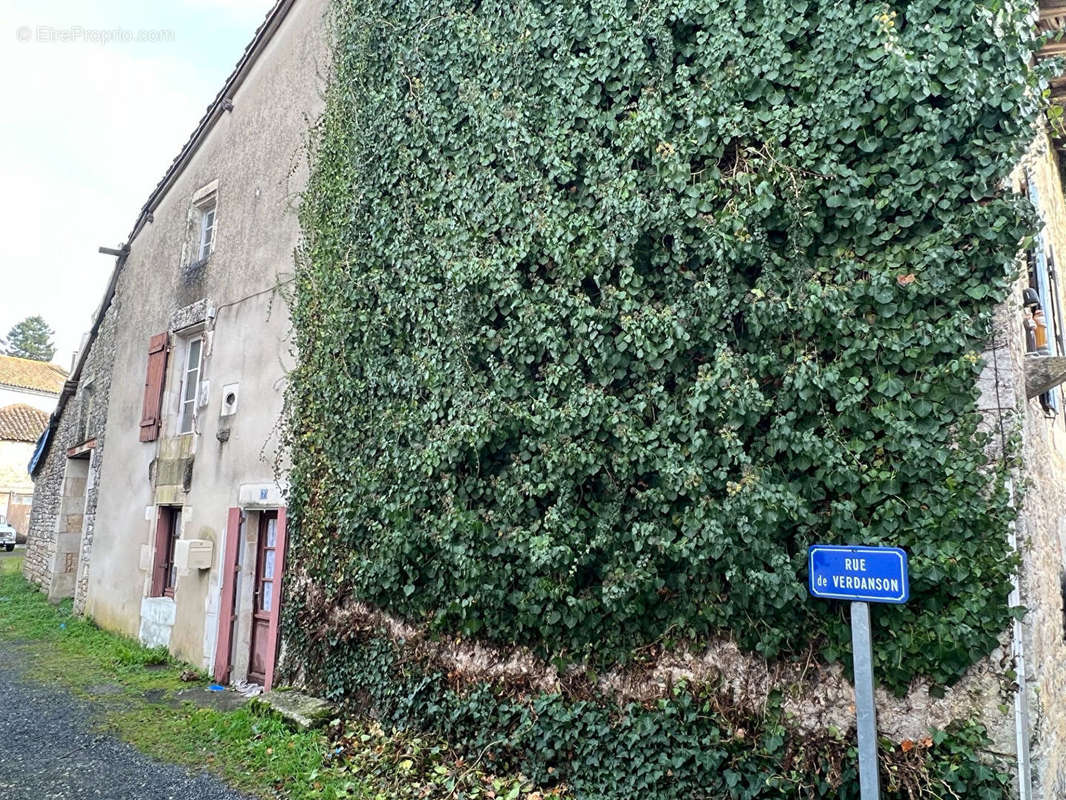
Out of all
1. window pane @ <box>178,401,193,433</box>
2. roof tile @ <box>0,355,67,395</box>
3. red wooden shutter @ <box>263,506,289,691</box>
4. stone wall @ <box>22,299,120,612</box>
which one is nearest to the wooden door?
red wooden shutter @ <box>263,506,289,691</box>

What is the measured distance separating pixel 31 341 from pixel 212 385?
53.5m

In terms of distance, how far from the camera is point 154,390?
379 inches

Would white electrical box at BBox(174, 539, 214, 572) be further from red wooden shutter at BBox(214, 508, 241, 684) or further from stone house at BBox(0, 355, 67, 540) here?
stone house at BBox(0, 355, 67, 540)

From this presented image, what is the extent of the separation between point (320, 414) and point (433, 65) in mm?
3236

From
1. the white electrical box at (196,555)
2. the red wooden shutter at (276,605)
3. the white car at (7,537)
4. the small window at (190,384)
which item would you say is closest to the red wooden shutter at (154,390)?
the small window at (190,384)

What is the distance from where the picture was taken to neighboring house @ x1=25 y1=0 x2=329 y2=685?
7.47 meters

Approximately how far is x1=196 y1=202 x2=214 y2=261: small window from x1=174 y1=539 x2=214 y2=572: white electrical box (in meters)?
3.97

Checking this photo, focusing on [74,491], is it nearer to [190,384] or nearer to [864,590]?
[190,384]

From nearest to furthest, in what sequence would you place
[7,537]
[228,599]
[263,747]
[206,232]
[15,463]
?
1. [263,747]
2. [228,599]
3. [206,232]
4. [7,537]
5. [15,463]

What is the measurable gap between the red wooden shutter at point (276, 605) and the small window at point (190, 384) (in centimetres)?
275

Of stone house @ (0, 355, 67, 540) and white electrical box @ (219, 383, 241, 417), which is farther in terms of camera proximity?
stone house @ (0, 355, 67, 540)

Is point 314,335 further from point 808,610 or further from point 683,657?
point 808,610

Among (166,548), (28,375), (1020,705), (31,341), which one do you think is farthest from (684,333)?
(31,341)

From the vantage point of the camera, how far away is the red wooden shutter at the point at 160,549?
8.98 metres
